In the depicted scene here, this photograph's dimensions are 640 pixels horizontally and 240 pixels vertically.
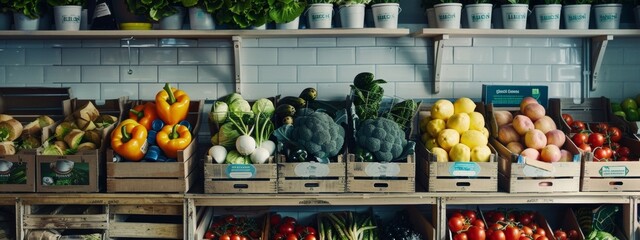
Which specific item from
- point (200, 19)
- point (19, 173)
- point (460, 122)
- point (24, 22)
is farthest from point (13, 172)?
point (460, 122)

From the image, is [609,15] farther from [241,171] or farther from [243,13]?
[241,171]

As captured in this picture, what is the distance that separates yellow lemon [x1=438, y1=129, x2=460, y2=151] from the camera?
3.71 m

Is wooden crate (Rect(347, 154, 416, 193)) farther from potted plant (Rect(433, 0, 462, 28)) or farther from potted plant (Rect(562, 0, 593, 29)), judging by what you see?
potted plant (Rect(562, 0, 593, 29))

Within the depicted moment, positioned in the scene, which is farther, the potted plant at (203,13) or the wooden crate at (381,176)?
the potted plant at (203,13)

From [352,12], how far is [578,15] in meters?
1.28

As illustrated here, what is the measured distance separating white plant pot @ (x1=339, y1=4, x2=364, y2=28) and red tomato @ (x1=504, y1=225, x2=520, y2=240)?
138 centimetres

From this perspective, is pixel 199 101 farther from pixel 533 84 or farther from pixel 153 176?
pixel 533 84

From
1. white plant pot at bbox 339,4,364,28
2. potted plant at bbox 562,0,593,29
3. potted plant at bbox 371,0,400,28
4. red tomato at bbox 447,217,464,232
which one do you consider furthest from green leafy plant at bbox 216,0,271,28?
potted plant at bbox 562,0,593,29

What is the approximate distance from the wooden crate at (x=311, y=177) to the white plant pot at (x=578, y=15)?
1555 mm

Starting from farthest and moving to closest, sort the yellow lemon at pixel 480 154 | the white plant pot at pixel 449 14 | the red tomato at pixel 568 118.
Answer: the red tomato at pixel 568 118 < the white plant pot at pixel 449 14 < the yellow lemon at pixel 480 154

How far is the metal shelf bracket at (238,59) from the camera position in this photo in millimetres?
3973

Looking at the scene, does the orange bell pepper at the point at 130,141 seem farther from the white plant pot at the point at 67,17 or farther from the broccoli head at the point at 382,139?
the broccoli head at the point at 382,139

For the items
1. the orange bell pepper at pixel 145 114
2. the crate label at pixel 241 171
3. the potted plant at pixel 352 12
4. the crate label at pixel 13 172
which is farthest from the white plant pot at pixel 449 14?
the crate label at pixel 13 172

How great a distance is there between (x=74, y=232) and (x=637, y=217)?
309 cm
